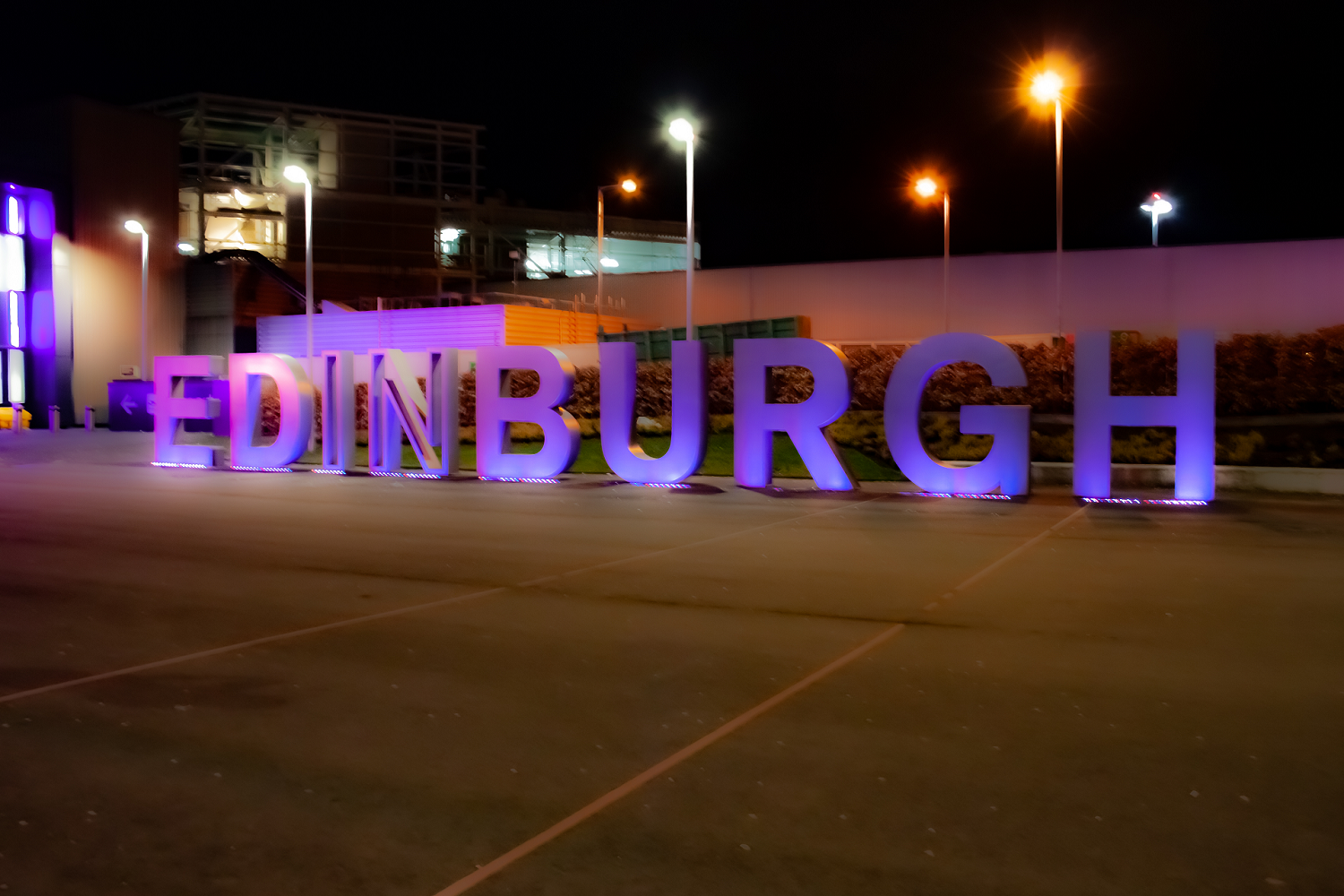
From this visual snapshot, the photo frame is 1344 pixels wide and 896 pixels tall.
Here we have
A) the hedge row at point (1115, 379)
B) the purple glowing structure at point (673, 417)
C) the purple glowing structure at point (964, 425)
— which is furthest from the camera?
the hedge row at point (1115, 379)

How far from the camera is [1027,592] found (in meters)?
8.84

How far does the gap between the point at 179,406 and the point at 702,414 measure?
12.5 metres

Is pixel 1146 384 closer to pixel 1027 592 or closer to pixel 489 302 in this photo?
pixel 1027 592

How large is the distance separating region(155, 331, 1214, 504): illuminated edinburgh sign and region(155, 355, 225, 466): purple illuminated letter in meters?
0.06

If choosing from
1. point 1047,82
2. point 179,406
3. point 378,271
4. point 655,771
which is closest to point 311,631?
point 655,771

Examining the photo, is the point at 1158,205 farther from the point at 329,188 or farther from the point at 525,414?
the point at 329,188

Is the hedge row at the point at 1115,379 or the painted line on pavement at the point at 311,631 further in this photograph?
the hedge row at the point at 1115,379

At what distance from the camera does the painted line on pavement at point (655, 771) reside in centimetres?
378

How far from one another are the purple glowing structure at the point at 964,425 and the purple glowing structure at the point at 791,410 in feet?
2.78

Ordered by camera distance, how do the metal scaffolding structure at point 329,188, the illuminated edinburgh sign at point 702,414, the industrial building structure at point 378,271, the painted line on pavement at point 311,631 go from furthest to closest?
the metal scaffolding structure at point 329,188 → the industrial building structure at point 378,271 → the illuminated edinburgh sign at point 702,414 → the painted line on pavement at point 311,631

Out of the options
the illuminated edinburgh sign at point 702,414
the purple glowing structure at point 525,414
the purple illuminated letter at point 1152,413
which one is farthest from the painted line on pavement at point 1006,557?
the purple glowing structure at point 525,414

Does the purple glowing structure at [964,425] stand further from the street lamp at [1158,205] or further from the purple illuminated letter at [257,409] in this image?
the street lamp at [1158,205]

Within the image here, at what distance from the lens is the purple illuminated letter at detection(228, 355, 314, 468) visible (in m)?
21.3

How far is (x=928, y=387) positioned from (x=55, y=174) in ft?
133
